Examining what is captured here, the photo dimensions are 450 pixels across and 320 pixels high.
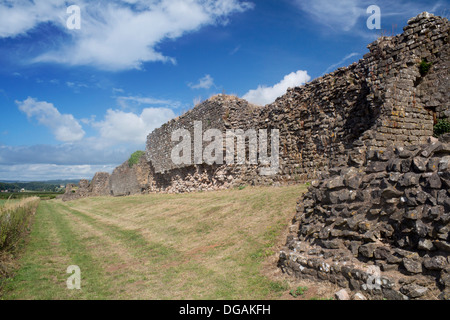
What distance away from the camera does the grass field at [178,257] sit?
6348 mm

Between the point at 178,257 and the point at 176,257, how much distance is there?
2.8 inches

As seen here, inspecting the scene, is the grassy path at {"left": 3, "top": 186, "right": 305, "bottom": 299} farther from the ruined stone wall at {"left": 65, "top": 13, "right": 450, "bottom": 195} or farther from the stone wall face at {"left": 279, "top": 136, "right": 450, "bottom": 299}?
the ruined stone wall at {"left": 65, "top": 13, "right": 450, "bottom": 195}

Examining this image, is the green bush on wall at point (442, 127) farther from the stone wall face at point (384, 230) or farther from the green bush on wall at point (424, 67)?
the stone wall face at point (384, 230)

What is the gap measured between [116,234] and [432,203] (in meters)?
12.4

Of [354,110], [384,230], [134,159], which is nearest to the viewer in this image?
[384,230]

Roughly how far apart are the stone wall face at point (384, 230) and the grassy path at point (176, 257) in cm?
109

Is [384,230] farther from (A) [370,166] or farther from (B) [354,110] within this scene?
(B) [354,110]

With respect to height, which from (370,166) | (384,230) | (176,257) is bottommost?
(176,257)

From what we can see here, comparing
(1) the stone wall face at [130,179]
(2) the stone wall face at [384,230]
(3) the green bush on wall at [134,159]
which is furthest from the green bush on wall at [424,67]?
(3) the green bush on wall at [134,159]

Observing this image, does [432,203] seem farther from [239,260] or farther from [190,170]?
[190,170]

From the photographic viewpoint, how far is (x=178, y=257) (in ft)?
28.7

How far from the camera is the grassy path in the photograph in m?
6.36

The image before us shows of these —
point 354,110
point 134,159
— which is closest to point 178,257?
point 354,110

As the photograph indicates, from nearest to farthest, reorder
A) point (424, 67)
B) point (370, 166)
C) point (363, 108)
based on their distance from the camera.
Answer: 1. point (370, 166)
2. point (424, 67)
3. point (363, 108)
